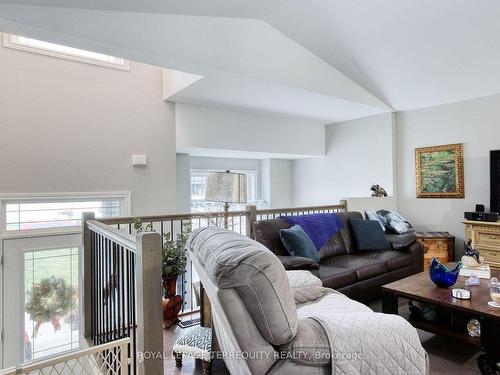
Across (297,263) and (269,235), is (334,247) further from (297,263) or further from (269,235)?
(297,263)

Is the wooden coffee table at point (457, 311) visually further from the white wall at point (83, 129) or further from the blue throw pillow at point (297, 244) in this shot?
the white wall at point (83, 129)

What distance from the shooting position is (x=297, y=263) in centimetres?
274

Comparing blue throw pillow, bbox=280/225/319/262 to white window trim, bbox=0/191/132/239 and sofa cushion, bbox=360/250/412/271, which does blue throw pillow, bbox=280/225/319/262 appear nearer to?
sofa cushion, bbox=360/250/412/271

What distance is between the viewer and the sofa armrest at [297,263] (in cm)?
270

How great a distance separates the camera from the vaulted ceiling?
2.56 m

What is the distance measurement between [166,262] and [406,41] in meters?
3.57

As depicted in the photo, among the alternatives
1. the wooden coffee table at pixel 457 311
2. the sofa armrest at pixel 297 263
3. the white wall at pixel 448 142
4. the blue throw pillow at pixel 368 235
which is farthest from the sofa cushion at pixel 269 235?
the white wall at pixel 448 142

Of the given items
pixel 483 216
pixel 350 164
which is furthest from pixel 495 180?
pixel 350 164

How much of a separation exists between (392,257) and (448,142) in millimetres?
2297

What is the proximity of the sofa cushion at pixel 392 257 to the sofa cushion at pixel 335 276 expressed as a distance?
1.90ft

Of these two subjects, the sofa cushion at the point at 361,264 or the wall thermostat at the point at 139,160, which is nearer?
the sofa cushion at the point at 361,264

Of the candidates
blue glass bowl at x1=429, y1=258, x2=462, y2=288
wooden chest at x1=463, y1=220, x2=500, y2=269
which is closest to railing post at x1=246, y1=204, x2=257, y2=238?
blue glass bowl at x1=429, y1=258, x2=462, y2=288

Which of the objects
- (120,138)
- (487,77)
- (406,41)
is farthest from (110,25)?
(487,77)

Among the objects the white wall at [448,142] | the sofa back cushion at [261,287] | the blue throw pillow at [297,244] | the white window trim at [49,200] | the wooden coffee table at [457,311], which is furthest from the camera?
the white wall at [448,142]
